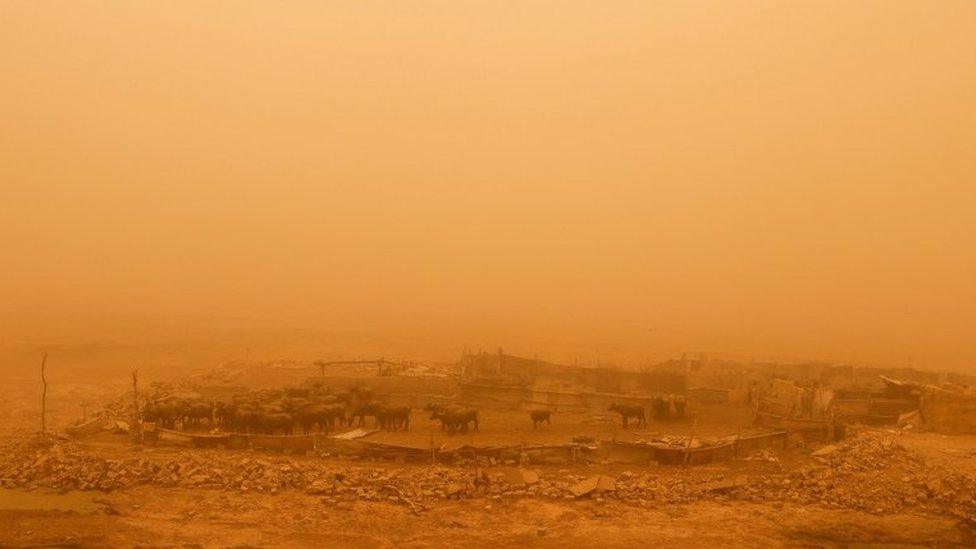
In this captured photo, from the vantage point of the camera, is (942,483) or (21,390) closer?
(942,483)

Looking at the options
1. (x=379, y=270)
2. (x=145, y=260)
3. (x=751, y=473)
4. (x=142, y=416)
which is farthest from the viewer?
(x=379, y=270)

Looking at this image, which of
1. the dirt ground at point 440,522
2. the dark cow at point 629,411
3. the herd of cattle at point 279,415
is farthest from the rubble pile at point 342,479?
the dark cow at point 629,411

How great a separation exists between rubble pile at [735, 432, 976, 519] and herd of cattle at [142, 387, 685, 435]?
6472 mm

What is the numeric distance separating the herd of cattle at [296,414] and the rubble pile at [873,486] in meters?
6.47

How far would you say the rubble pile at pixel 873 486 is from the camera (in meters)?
15.6

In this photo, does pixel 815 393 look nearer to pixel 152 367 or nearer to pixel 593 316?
pixel 152 367

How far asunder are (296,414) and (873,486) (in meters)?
14.7

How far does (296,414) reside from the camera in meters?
21.0

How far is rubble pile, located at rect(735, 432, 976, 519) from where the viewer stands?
51.2 ft

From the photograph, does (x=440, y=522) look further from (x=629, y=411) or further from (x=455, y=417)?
(x=629, y=411)

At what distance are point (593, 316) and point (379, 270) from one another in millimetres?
52679

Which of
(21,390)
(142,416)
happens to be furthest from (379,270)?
(142,416)

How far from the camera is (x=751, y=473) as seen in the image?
1728 centimetres

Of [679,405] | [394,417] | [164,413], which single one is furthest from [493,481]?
[164,413]
